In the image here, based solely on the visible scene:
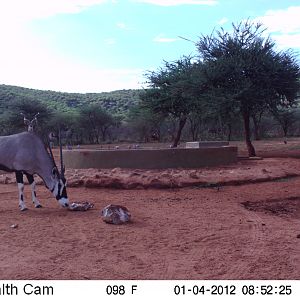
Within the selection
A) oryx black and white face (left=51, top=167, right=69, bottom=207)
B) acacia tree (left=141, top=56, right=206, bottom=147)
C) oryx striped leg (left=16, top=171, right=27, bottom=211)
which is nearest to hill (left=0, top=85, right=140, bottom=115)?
acacia tree (left=141, top=56, right=206, bottom=147)

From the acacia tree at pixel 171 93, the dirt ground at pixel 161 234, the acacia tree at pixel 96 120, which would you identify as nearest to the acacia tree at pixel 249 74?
the acacia tree at pixel 171 93

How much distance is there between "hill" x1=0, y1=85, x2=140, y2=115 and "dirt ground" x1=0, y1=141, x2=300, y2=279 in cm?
5054

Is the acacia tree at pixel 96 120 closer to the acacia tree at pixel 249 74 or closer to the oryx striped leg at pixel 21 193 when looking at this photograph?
the acacia tree at pixel 249 74

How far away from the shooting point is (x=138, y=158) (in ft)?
56.1

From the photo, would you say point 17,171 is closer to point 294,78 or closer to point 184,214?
point 184,214

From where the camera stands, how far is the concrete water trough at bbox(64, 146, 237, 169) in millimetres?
17000

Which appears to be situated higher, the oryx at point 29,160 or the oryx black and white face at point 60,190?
the oryx at point 29,160

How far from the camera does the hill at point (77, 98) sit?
63.8m

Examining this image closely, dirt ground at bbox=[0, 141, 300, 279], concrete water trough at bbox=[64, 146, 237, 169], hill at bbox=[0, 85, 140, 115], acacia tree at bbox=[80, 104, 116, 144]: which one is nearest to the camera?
dirt ground at bbox=[0, 141, 300, 279]

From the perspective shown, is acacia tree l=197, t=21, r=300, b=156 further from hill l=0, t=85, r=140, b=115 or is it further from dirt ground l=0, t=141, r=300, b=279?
hill l=0, t=85, r=140, b=115

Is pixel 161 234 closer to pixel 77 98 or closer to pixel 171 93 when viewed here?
pixel 171 93

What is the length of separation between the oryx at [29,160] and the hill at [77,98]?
51762mm

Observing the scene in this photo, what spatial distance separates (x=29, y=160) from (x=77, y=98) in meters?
62.1
